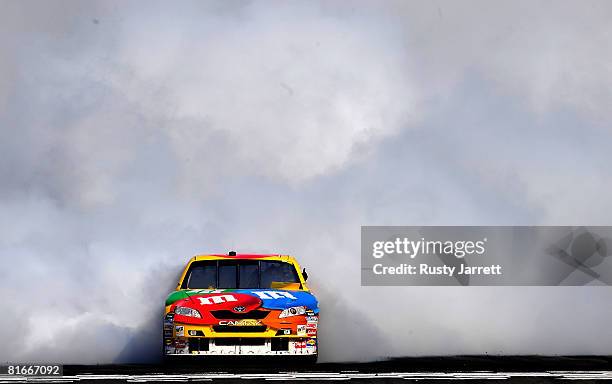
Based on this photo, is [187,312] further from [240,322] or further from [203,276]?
[203,276]

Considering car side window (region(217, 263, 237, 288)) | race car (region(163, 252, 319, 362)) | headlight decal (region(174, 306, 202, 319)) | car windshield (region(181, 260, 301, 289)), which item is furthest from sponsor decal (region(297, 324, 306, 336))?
car side window (region(217, 263, 237, 288))

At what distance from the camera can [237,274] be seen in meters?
19.0

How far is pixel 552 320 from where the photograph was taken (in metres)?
22.8

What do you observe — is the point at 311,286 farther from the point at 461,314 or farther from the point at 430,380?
the point at 430,380

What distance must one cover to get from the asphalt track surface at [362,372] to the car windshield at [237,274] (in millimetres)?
971

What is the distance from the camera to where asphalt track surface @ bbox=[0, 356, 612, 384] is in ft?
49.4

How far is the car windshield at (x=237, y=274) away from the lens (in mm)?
18984

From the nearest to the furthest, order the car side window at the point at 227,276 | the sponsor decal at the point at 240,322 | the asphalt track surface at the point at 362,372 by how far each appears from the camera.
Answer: the asphalt track surface at the point at 362,372
the sponsor decal at the point at 240,322
the car side window at the point at 227,276

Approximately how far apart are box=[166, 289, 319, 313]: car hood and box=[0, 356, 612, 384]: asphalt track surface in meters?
0.66

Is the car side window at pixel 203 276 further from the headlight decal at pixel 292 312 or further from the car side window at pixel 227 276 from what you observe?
the headlight decal at pixel 292 312

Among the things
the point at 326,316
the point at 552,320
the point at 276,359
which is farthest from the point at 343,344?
the point at 552,320

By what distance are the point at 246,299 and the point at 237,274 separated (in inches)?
58.1

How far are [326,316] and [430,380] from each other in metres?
5.34

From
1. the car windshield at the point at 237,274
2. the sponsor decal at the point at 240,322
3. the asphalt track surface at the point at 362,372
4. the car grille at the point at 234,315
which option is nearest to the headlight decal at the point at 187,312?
the car grille at the point at 234,315
